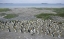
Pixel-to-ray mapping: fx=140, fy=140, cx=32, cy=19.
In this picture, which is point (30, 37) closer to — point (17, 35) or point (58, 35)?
point (17, 35)

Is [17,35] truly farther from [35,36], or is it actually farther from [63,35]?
[63,35]

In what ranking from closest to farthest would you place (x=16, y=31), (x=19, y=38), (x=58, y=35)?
(x=19, y=38) → (x=58, y=35) → (x=16, y=31)

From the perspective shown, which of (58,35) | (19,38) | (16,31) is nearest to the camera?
(19,38)

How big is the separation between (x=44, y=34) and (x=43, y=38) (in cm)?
146

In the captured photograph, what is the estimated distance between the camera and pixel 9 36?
1585 cm

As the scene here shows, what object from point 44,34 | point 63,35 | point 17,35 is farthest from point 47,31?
point 17,35

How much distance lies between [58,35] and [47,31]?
1607 mm

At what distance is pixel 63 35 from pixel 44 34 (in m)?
2.28

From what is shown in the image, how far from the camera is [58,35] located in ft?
54.0

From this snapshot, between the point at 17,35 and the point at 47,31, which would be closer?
the point at 17,35

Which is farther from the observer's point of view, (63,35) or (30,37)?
(63,35)

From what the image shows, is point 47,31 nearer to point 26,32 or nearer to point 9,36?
point 26,32

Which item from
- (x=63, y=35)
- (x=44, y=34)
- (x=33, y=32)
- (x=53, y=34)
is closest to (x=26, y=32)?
(x=33, y=32)

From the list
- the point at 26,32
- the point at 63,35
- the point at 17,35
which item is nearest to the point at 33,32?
the point at 26,32
